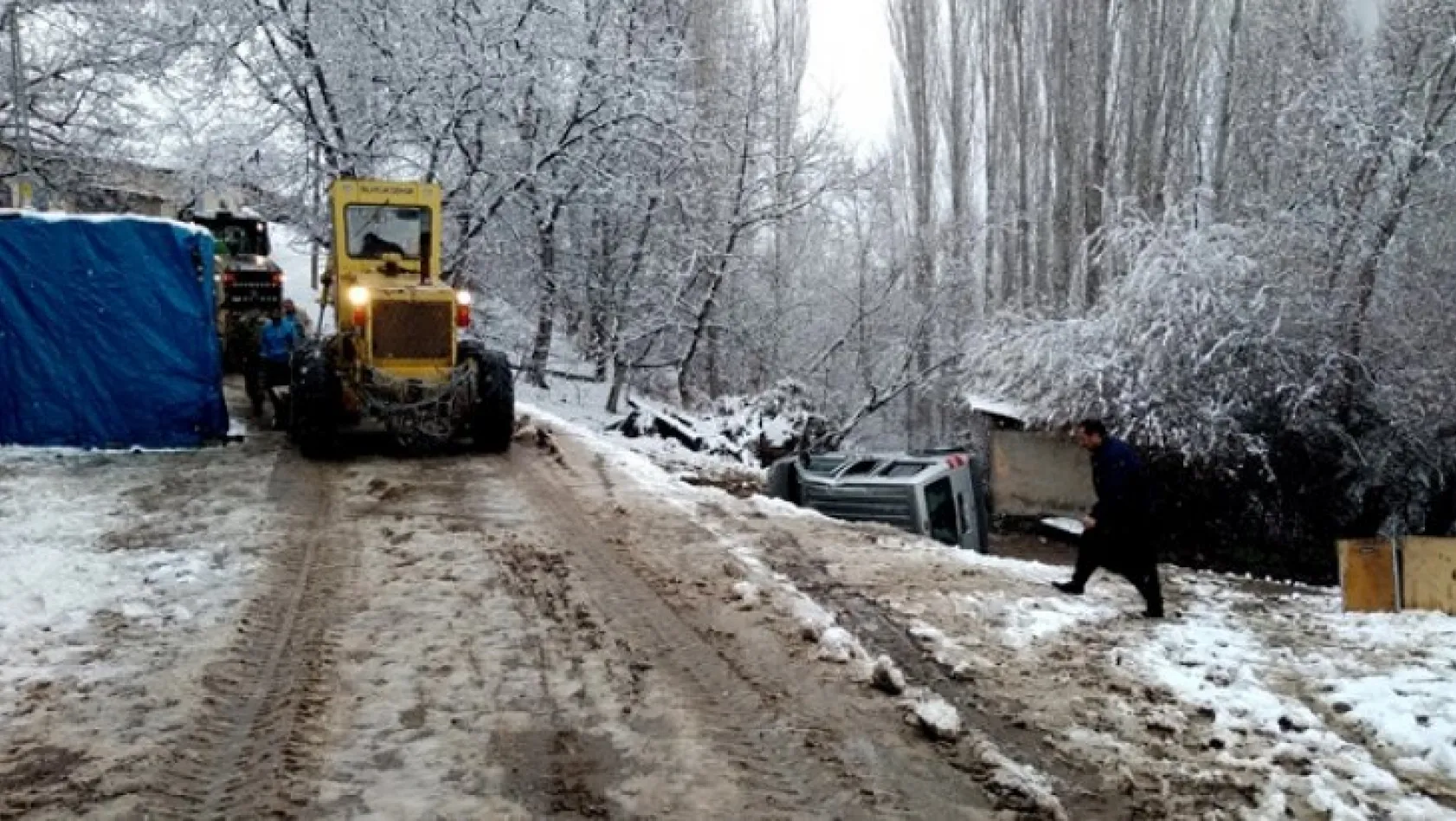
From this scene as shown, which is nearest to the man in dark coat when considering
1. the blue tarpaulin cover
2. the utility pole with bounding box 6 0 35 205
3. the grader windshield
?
the grader windshield

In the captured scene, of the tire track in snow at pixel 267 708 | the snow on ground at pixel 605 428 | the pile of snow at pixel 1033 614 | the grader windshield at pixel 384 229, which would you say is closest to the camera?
the tire track in snow at pixel 267 708

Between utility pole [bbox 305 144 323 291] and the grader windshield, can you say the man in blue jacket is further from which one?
utility pole [bbox 305 144 323 291]

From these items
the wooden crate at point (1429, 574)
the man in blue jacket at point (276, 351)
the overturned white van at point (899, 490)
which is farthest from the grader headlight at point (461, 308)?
the wooden crate at point (1429, 574)

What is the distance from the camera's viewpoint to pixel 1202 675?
18.5 feet

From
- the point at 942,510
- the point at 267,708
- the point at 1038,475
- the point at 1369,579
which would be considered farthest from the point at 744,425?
the point at 267,708

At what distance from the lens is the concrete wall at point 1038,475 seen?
664 inches

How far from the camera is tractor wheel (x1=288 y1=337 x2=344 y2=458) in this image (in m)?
10.5

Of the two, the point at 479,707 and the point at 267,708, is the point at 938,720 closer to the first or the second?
the point at 479,707

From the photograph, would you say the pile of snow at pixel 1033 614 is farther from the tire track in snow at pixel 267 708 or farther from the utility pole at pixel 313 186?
the utility pole at pixel 313 186

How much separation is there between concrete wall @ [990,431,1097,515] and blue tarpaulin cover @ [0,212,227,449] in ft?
38.3

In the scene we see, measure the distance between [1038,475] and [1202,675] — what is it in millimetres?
11941

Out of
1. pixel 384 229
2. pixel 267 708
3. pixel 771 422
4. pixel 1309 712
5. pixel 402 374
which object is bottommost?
pixel 1309 712

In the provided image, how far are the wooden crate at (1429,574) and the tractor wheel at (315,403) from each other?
9329 mm

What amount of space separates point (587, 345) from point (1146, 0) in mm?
12055
